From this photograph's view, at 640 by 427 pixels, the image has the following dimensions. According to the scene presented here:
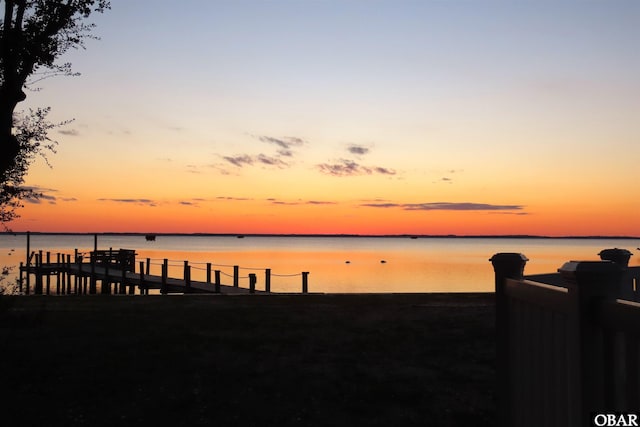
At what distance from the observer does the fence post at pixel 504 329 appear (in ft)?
16.2

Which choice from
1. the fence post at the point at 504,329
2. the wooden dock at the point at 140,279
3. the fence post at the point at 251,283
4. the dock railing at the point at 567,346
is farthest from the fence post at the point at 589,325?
the fence post at the point at 251,283

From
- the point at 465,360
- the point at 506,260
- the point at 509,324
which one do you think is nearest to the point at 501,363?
the point at 509,324

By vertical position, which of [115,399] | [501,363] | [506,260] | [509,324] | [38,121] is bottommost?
[115,399]

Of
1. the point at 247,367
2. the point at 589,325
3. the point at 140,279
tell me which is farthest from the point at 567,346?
the point at 140,279

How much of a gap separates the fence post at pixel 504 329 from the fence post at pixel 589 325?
159cm

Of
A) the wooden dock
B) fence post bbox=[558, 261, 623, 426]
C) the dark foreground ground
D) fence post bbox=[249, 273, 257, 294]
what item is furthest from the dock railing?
fence post bbox=[249, 273, 257, 294]

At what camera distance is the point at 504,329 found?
16.3ft

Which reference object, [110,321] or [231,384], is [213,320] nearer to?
[110,321]

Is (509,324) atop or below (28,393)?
atop

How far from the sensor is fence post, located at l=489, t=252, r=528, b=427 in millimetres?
4938

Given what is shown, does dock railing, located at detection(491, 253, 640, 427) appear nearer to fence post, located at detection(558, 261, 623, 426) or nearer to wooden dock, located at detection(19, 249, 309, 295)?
fence post, located at detection(558, 261, 623, 426)

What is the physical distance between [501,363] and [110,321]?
1168 centimetres

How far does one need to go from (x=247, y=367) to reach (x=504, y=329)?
6287mm

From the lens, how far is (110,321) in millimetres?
14219
